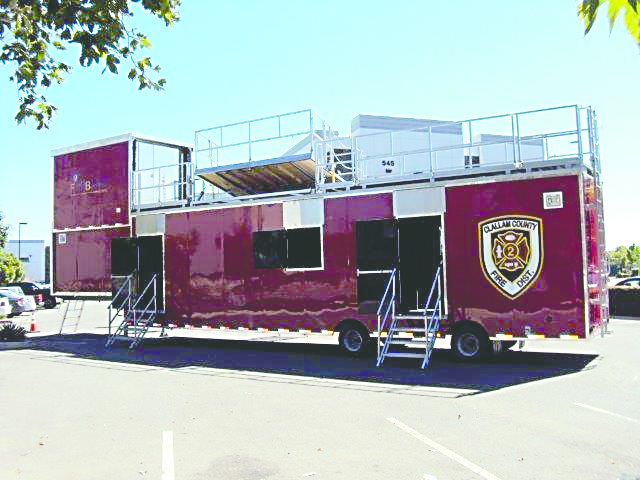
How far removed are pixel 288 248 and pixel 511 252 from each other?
5.06 meters

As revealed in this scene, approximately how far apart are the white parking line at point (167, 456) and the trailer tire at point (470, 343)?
6545mm

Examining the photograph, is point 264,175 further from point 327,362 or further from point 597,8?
point 597,8

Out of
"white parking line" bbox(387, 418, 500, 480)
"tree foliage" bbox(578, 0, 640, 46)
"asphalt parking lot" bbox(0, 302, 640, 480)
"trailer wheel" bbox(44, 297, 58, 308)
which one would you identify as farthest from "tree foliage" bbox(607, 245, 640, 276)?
"tree foliage" bbox(578, 0, 640, 46)

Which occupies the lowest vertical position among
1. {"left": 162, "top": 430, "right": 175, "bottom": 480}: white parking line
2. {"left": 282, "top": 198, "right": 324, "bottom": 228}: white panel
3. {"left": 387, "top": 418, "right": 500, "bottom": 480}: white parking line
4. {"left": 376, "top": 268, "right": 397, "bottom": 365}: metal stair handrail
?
{"left": 387, "top": 418, "right": 500, "bottom": 480}: white parking line

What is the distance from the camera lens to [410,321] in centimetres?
1283

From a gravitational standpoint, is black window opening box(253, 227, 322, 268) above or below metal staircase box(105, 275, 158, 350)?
above

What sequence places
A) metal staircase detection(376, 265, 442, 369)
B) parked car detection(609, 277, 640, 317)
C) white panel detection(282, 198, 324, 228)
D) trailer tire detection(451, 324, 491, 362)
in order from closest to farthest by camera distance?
metal staircase detection(376, 265, 442, 369), trailer tire detection(451, 324, 491, 362), white panel detection(282, 198, 324, 228), parked car detection(609, 277, 640, 317)

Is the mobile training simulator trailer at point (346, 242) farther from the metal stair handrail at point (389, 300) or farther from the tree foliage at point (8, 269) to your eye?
the tree foliage at point (8, 269)

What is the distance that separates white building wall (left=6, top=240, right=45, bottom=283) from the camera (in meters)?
75.3

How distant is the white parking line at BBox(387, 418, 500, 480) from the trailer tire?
15.5 ft

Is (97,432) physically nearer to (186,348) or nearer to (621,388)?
(621,388)

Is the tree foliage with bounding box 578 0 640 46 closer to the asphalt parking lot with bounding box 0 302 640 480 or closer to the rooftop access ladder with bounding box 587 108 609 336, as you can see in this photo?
the asphalt parking lot with bounding box 0 302 640 480

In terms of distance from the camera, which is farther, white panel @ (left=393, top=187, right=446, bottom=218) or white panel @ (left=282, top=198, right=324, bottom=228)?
white panel @ (left=282, top=198, right=324, bottom=228)

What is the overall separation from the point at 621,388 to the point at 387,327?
4.67m
